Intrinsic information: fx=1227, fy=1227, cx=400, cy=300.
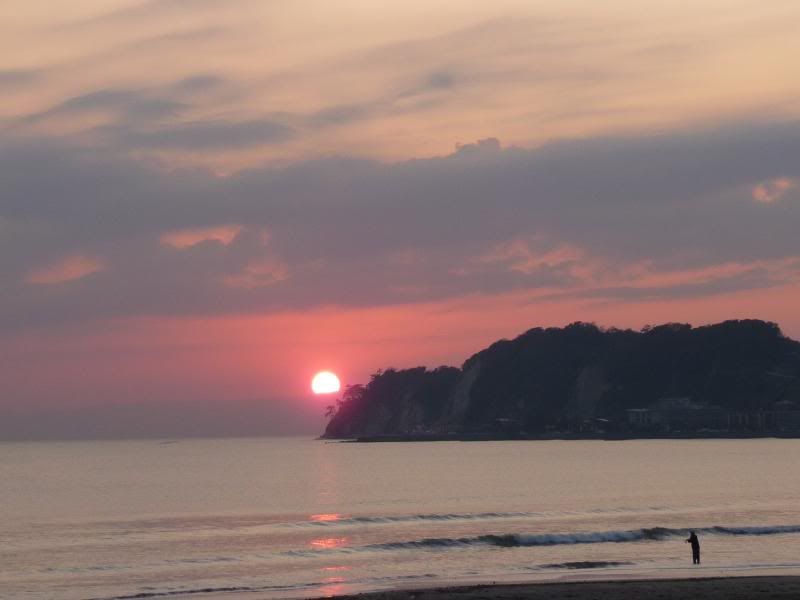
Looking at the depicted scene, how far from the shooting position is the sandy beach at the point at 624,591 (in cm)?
5688

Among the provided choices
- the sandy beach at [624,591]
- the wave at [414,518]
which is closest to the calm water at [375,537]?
the wave at [414,518]

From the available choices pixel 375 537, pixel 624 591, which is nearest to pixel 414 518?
pixel 375 537

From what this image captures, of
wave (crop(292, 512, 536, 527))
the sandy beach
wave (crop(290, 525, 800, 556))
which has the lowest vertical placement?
the sandy beach

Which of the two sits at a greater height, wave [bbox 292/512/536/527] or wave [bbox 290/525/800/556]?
wave [bbox 292/512/536/527]

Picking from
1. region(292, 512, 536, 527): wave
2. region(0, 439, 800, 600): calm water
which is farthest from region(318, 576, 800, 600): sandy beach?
region(292, 512, 536, 527): wave

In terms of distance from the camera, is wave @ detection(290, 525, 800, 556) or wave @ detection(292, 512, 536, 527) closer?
wave @ detection(290, 525, 800, 556)

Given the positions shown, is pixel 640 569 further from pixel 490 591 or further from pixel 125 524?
pixel 125 524

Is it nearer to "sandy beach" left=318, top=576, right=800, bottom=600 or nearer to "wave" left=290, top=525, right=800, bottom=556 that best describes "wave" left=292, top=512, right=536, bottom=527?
"wave" left=290, top=525, right=800, bottom=556

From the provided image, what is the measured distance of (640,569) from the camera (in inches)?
2872

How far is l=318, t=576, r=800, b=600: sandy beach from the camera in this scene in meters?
56.9

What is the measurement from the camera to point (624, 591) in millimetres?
58938

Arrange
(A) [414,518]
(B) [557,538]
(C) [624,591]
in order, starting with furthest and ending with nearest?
(A) [414,518] → (B) [557,538] → (C) [624,591]

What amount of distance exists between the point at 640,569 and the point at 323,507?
7229 cm

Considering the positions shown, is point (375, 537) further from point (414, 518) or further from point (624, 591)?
point (624, 591)
